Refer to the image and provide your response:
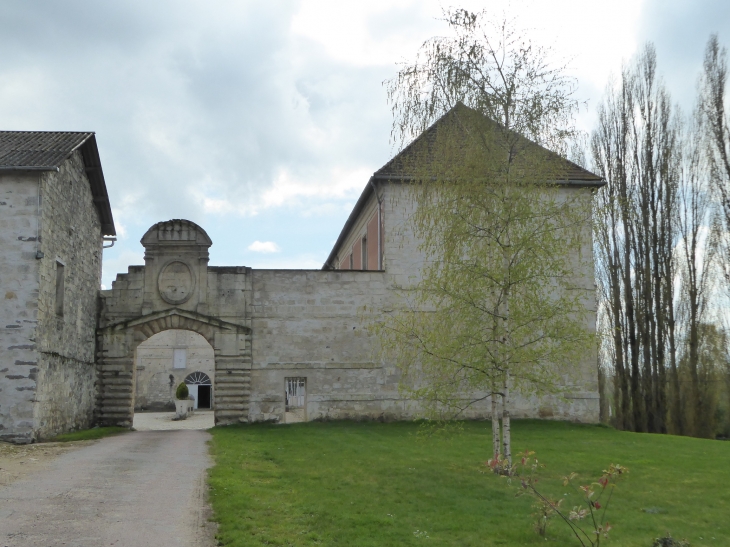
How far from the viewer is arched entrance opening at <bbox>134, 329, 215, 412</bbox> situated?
39.2 metres

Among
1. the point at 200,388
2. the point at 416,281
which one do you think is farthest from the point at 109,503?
the point at 200,388

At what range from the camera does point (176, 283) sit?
20344 mm

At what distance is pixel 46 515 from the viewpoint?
24.3 ft

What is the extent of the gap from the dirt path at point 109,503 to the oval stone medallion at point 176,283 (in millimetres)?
7506

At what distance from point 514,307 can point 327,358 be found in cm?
996

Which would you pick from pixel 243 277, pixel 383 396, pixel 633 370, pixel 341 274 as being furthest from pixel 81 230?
pixel 633 370

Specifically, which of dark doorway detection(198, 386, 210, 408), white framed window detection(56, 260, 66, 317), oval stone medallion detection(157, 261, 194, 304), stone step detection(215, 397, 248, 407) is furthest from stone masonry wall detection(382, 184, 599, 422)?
dark doorway detection(198, 386, 210, 408)

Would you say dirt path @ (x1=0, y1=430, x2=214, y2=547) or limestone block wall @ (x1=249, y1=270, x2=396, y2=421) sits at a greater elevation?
limestone block wall @ (x1=249, y1=270, x2=396, y2=421)

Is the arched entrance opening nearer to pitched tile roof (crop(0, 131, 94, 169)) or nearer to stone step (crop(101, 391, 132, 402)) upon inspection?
stone step (crop(101, 391, 132, 402))

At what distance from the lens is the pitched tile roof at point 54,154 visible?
49.5 ft

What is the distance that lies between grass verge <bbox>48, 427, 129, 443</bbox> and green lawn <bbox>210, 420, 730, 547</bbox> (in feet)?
10.0

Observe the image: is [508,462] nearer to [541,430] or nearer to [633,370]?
[541,430]

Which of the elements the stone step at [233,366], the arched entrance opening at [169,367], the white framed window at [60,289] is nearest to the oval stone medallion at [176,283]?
the stone step at [233,366]

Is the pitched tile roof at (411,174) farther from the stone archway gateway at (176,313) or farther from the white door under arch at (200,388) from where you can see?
the white door under arch at (200,388)
